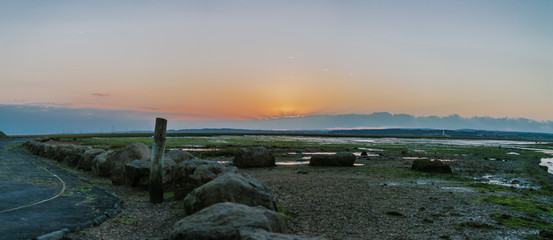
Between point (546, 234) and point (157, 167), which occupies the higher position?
point (157, 167)

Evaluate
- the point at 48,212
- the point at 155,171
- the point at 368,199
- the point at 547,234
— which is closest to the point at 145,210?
the point at 155,171

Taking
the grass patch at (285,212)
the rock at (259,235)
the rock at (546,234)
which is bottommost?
the grass patch at (285,212)

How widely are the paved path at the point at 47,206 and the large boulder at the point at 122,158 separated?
1.89m

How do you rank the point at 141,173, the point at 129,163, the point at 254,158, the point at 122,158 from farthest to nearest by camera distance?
the point at 254,158
the point at 122,158
the point at 129,163
the point at 141,173

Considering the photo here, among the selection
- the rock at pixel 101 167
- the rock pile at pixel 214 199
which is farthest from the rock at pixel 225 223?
the rock at pixel 101 167

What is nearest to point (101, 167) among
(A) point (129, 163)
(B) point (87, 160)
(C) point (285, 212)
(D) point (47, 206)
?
(B) point (87, 160)

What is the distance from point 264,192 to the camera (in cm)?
1102

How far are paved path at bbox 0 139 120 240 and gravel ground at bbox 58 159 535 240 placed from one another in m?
0.64

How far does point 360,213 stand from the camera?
12.5 metres

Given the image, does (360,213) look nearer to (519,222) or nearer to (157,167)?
(519,222)

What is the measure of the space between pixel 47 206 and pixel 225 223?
7.59 m

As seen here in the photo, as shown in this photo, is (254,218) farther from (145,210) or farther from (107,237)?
(145,210)

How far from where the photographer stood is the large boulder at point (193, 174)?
1402cm

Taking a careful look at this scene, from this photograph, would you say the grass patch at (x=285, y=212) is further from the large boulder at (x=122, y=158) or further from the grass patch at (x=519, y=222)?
the large boulder at (x=122, y=158)
